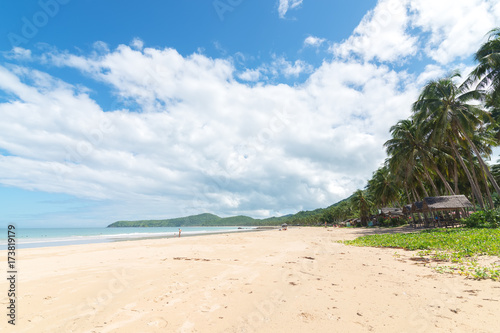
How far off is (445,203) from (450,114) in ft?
30.7

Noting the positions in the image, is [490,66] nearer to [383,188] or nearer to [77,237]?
[383,188]

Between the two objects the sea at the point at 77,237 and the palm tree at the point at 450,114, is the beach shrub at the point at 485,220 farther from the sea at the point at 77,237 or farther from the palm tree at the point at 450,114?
the sea at the point at 77,237

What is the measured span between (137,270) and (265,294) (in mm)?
4787

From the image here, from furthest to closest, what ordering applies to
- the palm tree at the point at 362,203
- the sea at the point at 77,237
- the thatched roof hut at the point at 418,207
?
the palm tree at the point at 362,203
the thatched roof hut at the point at 418,207
the sea at the point at 77,237

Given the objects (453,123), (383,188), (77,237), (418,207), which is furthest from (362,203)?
(77,237)

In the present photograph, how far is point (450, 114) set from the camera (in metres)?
22.0

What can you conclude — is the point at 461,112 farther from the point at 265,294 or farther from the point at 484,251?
the point at 265,294

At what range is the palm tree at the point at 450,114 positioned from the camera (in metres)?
21.6

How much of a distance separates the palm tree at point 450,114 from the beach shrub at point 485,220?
132 inches

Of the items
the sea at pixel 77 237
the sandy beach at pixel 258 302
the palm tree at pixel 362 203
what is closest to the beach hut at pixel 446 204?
the sandy beach at pixel 258 302

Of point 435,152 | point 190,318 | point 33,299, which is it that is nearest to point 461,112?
point 435,152

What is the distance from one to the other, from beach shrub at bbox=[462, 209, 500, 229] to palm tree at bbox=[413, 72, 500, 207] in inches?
132

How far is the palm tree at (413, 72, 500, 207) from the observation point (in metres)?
21.6

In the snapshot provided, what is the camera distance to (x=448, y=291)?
16.0 ft
